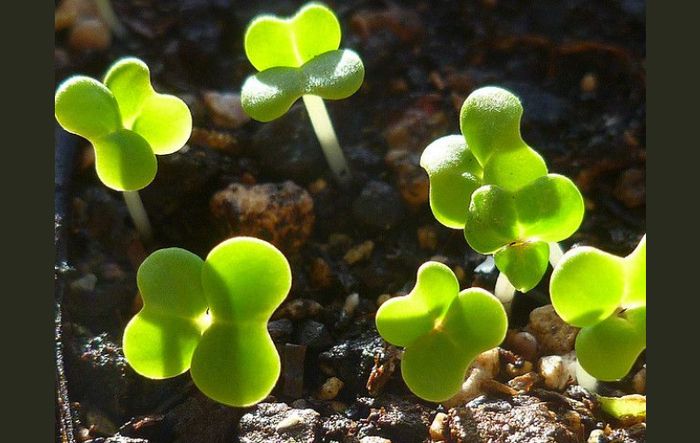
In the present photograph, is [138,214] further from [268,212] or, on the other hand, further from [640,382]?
[640,382]

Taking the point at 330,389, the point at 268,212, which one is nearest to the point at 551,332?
the point at 330,389

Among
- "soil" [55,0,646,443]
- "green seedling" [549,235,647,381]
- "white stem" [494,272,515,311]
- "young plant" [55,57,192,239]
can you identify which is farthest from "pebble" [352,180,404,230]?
"green seedling" [549,235,647,381]

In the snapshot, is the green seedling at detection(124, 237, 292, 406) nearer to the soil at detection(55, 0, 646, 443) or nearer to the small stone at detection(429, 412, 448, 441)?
the soil at detection(55, 0, 646, 443)

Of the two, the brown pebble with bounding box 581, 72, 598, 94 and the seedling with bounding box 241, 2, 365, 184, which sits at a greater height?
the seedling with bounding box 241, 2, 365, 184

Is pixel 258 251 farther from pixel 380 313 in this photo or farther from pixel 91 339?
pixel 91 339

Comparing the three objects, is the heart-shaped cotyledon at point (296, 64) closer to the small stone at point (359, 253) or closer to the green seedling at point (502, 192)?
the green seedling at point (502, 192)

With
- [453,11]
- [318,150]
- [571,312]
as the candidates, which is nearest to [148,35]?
[318,150]
